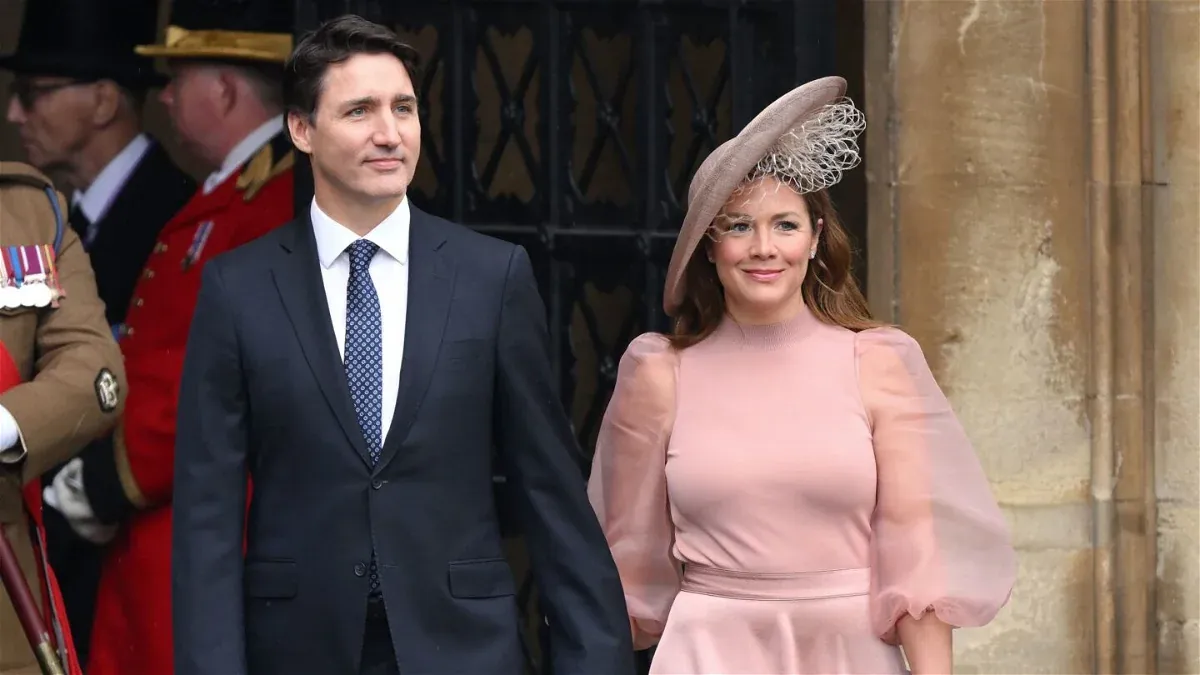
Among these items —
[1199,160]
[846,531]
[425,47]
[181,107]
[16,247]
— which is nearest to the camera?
[846,531]

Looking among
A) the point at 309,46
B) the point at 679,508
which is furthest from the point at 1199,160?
the point at 309,46

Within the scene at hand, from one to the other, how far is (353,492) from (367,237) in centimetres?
49

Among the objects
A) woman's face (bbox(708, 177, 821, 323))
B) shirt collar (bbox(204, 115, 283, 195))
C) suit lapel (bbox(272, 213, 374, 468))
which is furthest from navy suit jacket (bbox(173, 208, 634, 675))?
shirt collar (bbox(204, 115, 283, 195))

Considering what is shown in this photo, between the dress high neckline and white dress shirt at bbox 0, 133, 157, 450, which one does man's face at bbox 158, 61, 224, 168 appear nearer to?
white dress shirt at bbox 0, 133, 157, 450

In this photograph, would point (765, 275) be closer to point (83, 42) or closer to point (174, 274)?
point (174, 274)

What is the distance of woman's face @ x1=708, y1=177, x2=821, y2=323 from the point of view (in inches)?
162

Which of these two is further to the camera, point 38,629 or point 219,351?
point 38,629

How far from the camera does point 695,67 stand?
586 cm

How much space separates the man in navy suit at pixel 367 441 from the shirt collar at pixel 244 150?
2114 millimetres

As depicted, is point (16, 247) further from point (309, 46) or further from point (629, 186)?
point (629, 186)

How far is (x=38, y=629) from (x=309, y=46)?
1354mm

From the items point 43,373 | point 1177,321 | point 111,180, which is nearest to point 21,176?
point 43,373

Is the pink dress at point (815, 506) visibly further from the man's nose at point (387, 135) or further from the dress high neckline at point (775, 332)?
the man's nose at point (387, 135)

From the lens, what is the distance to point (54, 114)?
257 inches
